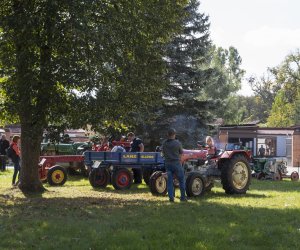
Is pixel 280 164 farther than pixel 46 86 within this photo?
Yes

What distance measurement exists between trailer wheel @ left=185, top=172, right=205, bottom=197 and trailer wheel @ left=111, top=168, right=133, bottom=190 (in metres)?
3.13

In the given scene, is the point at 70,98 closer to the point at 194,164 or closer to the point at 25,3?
the point at 25,3

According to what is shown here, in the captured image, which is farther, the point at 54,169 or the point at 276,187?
the point at 54,169

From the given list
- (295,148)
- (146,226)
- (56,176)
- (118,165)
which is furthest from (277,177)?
(295,148)

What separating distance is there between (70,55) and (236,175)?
5439mm

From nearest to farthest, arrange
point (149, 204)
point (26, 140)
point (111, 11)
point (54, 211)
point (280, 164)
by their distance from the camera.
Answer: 1. point (54, 211)
2. point (149, 204)
3. point (111, 11)
4. point (26, 140)
5. point (280, 164)

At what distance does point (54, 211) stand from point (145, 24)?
16.9 feet

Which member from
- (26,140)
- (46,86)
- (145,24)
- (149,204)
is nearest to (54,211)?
(149,204)

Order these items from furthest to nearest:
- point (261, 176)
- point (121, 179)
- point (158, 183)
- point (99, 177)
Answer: point (261, 176) → point (99, 177) → point (121, 179) → point (158, 183)

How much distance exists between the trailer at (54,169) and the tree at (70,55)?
13.4 feet

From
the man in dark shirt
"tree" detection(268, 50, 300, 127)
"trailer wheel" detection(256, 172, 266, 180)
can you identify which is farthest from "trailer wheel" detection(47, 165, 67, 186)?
"tree" detection(268, 50, 300, 127)

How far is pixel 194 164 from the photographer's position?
1462 cm

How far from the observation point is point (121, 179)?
51.0 feet

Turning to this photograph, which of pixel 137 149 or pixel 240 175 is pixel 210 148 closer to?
pixel 240 175
